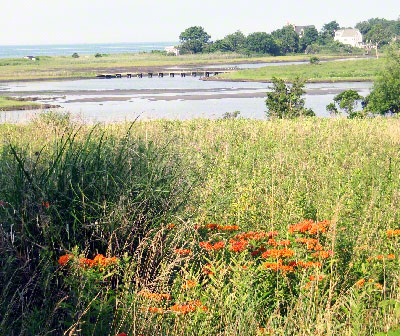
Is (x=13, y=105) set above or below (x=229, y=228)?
below

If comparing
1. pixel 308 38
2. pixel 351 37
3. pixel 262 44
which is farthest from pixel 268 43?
pixel 351 37

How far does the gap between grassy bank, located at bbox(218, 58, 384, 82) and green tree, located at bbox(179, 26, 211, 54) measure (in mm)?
60004

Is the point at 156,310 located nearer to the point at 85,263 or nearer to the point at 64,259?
the point at 85,263

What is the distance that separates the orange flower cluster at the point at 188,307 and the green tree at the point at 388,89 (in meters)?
35.2

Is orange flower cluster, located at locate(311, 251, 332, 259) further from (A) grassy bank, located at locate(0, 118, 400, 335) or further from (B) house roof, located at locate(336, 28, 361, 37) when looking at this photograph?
(B) house roof, located at locate(336, 28, 361, 37)

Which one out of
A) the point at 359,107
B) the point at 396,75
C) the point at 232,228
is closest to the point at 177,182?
the point at 232,228

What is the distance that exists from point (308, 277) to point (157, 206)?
5.50 feet

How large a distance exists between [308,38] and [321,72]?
74966mm

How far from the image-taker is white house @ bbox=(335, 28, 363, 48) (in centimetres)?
17462

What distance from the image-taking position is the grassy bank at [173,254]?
3963 mm

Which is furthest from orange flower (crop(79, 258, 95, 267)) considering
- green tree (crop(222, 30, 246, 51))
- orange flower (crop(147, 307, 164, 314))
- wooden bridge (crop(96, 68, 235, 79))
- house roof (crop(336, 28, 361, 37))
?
house roof (crop(336, 28, 361, 37))

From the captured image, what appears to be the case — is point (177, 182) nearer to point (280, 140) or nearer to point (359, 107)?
point (280, 140)

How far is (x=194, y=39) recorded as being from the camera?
15962 cm

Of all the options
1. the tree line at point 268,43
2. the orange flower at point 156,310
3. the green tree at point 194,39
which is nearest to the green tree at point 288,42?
the tree line at point 268,43
